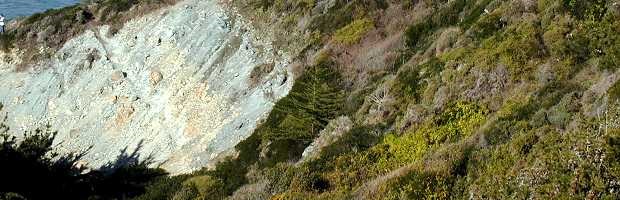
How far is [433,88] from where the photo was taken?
17.4 metres

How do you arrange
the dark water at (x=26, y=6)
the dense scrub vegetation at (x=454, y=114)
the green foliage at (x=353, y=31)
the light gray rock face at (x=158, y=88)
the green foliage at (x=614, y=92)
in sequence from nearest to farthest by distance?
the dense scrub vegetation at (x=454, y=114) → the green foliage at (x=614, y=92) → the green foliage at (x=353, y=31) → the light gray rock face at (x=158, y=88) → the dark water at (x=26, y=6)

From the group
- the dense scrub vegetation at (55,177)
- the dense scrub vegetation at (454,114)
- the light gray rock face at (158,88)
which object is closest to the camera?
the dense scrub vegetation at (454,114)

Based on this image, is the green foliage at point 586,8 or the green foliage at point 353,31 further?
the green foliage at point 353,31

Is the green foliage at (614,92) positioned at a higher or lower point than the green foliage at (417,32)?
lower

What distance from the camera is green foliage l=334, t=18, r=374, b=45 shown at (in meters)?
27.3

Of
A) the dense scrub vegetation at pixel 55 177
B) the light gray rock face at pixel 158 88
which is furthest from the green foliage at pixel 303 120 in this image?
the dense scrub vegetation at pixel 55 177

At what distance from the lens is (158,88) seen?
33812mm

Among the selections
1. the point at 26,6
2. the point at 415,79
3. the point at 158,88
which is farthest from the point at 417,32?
the point at 26,6

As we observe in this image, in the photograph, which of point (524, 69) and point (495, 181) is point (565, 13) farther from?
point (495, 181)

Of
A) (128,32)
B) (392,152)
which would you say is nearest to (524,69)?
(392,152)

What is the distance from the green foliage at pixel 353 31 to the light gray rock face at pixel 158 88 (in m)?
2.79

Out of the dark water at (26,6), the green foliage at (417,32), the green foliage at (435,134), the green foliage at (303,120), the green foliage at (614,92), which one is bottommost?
the green foliage at (435,134)

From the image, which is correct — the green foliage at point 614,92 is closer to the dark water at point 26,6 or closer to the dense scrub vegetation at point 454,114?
the dense scrub vegetation at point 454,114

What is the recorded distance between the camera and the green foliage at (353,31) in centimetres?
2734
